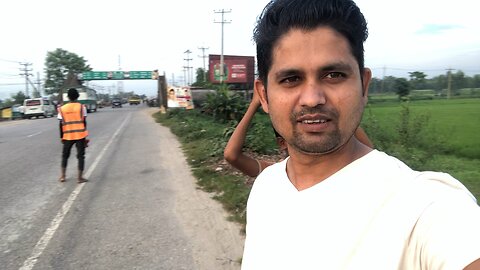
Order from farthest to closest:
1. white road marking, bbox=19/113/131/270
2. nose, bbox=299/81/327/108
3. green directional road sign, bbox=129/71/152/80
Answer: green directional road sign, bbox=129/71/152/80 < white road marking, bbox=19/113/131/270 < nose, bbox=299/81/327/108

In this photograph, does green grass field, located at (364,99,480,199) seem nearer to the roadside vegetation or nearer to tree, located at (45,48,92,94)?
the roadside vegetation

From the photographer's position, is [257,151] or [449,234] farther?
[257,151]

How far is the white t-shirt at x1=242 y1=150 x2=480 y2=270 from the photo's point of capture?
0.80 metres

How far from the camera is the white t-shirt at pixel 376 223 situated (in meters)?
0.80

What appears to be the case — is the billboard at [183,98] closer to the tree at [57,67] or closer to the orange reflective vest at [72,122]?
the orange reflective vest at [72,122]

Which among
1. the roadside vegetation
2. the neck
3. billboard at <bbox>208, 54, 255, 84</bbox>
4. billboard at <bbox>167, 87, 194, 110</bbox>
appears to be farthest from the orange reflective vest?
billboard at <bbox>208, 54, 255, 84</bbox>

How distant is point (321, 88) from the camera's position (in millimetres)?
1025

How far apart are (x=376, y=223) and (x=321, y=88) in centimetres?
36

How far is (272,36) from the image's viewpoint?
1.11 metres

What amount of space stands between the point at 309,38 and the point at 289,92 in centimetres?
15

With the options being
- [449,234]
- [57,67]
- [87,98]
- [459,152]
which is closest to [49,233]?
[449,234]

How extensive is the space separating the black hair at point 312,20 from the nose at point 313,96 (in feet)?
0.48

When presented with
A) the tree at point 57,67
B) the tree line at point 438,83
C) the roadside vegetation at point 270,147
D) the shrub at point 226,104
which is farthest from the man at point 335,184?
the tree at point 57,67

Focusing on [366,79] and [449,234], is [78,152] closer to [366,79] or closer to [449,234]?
[366,79]
